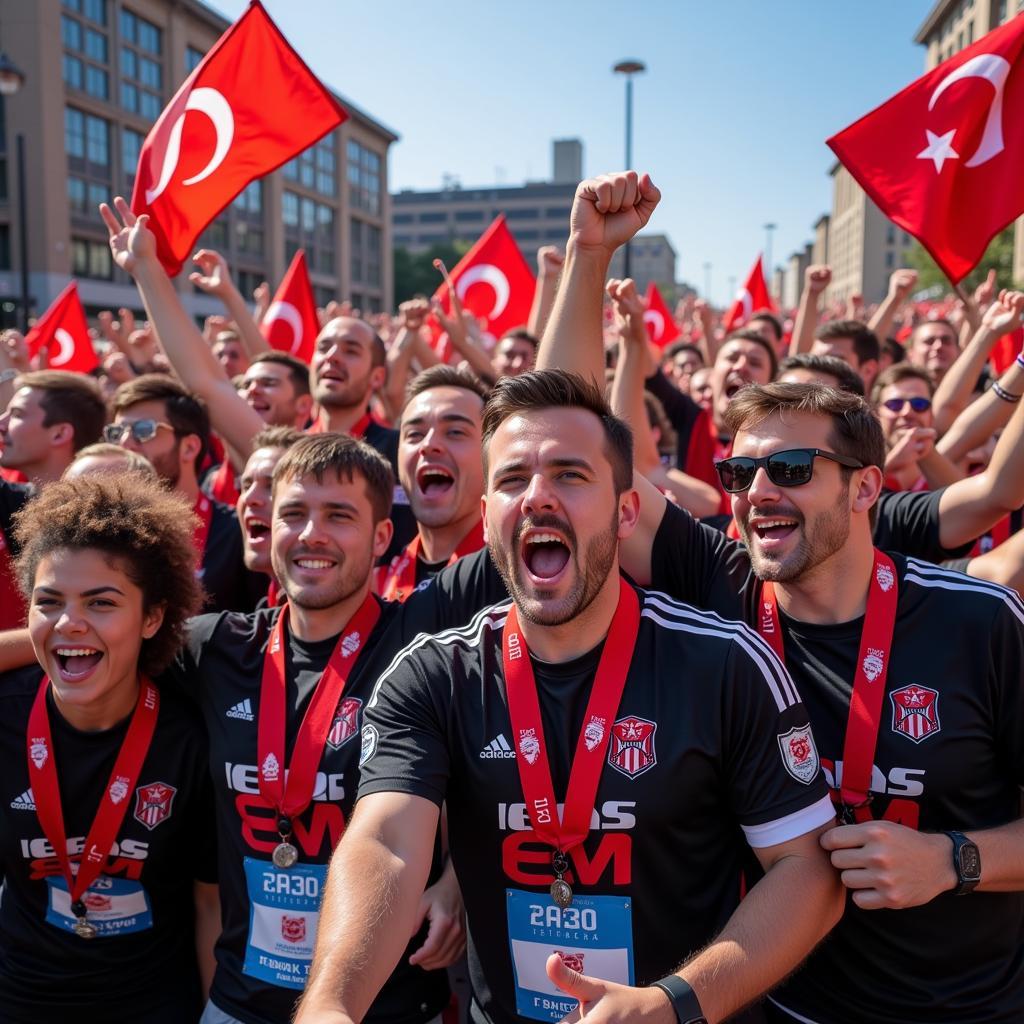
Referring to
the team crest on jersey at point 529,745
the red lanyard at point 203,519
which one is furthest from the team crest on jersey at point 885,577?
the red lanyard at point 203,519

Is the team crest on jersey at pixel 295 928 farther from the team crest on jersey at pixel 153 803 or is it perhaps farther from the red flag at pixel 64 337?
the red flag at pixel 64 337

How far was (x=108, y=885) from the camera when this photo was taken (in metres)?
2.81

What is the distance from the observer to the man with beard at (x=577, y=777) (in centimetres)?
202

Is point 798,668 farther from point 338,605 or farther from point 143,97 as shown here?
point 143,97

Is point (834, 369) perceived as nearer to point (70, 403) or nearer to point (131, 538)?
point (131, 538)

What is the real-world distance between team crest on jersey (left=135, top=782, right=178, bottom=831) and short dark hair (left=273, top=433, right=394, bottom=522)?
3.36 ft

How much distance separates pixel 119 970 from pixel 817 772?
209 cm

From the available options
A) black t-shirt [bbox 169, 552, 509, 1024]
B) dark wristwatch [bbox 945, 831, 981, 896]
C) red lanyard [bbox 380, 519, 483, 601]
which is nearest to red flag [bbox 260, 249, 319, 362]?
red lanyard [bbox 380, 519, 483, 601]

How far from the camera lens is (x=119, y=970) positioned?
9.17 ft

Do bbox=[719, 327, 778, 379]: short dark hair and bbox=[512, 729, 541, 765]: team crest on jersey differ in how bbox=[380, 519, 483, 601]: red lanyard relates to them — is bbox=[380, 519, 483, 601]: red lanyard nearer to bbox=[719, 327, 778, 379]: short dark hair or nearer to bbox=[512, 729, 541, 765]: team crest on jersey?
bbox=[512, 729, 541, 765]: team crest on jersey

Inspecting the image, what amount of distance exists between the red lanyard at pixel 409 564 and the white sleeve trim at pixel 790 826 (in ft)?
5.96

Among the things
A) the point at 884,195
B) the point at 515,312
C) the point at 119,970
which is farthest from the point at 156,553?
the point at 515,312

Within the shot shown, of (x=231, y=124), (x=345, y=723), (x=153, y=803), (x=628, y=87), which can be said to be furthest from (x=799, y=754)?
(x=628, y=87)

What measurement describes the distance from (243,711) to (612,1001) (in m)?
1.48
